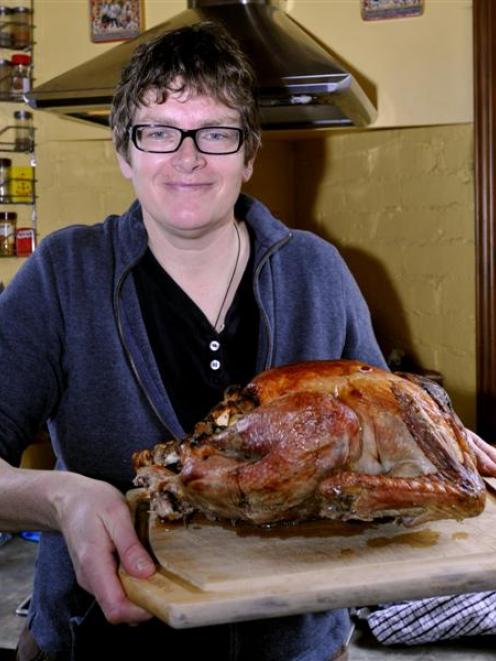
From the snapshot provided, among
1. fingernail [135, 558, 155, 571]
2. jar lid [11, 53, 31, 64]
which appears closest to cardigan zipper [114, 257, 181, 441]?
fingernail [135, 558, 155, 571]

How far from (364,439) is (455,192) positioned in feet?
7.09

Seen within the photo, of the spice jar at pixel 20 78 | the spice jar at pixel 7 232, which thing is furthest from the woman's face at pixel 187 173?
the spice jar at pixel 20 78

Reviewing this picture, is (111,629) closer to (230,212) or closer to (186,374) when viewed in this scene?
(186,374)

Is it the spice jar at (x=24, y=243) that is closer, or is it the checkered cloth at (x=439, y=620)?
the checkered cloth at (x=439, y=620)

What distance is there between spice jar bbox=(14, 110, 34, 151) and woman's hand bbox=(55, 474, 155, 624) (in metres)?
2.43

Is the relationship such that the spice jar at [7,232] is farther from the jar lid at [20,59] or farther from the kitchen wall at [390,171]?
the jar lid at [20,59]

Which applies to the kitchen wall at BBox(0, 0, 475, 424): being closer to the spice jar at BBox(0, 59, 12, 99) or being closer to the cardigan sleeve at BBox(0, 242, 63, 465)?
the spice jar at BBox(0, 59, 12, 99)

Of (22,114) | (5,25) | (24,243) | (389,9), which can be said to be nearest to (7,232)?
(24,243)

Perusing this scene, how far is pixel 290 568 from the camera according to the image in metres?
0.90

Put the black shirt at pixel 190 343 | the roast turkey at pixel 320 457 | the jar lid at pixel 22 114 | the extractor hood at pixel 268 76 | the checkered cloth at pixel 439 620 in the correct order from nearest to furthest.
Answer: the roast turkey at pixel 320 457, the black shirt at pixel 190 343, the checkered cloth at pixel 439 620, the extractor hood at pixel 268 76, the jar lid at pixel 22 114

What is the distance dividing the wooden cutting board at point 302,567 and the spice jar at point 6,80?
2511 mm

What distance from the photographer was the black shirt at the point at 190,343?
137cm

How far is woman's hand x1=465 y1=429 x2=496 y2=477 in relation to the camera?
1.23 m

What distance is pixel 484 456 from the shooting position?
125 cm
